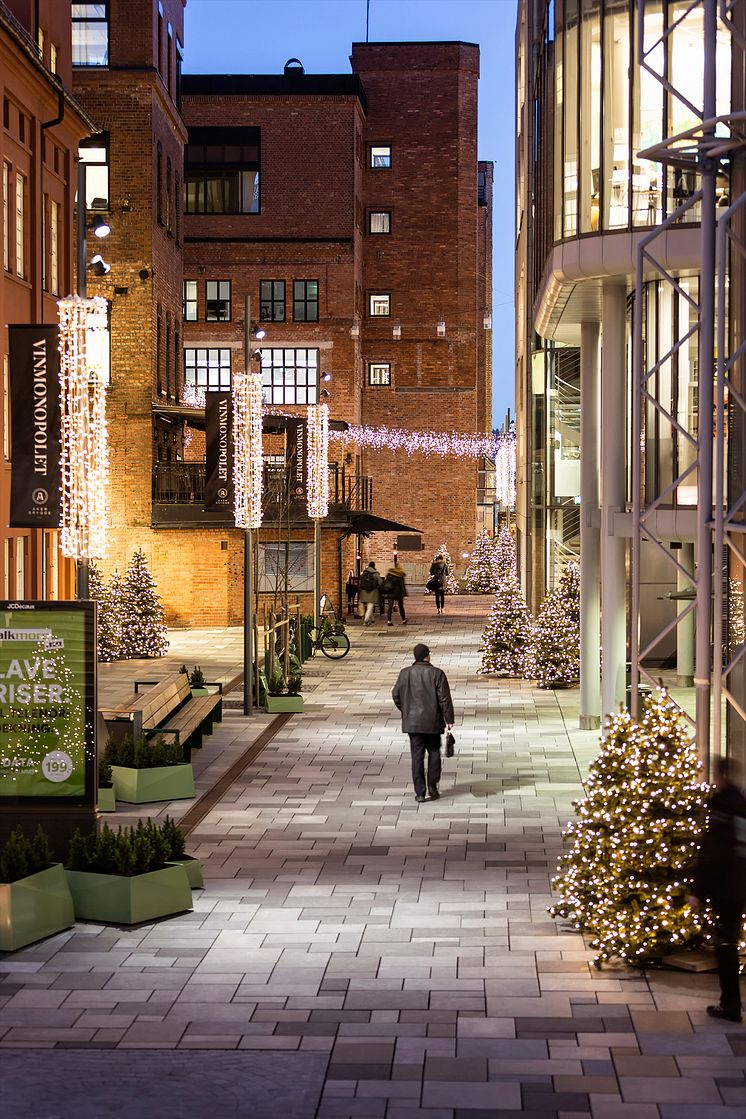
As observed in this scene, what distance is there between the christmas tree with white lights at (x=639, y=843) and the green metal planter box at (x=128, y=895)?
2.78 m

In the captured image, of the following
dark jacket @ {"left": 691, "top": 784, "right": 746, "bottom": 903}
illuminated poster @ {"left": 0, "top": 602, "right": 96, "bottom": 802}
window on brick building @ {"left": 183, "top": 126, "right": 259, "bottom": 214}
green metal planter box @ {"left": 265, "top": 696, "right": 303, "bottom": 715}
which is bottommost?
green metal planter box @ {"left": 265, "top": 696, "right": 303, "bottom": 715}

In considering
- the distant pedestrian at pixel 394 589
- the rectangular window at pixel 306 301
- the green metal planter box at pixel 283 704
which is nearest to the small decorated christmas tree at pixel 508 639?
the green metal planter box at pixel 283 704

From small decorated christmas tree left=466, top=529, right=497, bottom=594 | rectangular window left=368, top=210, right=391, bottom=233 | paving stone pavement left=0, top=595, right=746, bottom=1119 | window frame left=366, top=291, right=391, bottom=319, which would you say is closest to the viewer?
paving stone pavement left=0, top=595, right=746, bottom=1119

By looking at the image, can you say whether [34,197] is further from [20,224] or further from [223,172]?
[223,172]

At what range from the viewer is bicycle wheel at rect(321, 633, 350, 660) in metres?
32.4

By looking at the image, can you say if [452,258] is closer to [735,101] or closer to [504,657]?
[504,657]

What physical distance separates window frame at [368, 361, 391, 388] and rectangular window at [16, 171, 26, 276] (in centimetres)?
3804

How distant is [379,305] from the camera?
6391 cm

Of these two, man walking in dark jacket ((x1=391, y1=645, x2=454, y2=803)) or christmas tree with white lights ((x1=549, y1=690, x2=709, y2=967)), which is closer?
christmas tree with white lights ((x1=549, y1=690, x2=709, y2=967))

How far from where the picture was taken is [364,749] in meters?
19.7

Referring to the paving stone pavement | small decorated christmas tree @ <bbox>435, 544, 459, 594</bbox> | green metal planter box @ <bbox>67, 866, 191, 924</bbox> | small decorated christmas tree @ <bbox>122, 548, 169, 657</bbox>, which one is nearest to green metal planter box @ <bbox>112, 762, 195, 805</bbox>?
the paving stone pavement

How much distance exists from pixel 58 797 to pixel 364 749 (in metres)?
8.15

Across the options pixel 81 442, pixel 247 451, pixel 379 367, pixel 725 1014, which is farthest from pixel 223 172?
pixel 725 1014

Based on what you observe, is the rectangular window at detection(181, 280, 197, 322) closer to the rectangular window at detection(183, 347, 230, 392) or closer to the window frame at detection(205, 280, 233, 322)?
the window frame at detection(205, 280, 233, 322)
